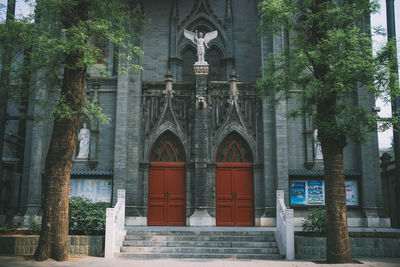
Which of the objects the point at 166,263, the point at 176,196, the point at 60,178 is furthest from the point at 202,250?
the point at 176,196

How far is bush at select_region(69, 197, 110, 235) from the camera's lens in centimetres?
1390

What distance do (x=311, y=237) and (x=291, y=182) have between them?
581 centimetres

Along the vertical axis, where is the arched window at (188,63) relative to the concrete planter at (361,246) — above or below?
above

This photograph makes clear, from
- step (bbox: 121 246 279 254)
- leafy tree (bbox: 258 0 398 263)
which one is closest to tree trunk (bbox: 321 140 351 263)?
leafy tree (bbox: 258 0 398 263)

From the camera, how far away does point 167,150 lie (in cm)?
2014

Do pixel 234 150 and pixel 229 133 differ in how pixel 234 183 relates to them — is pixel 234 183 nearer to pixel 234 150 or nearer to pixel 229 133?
pixel 234 150

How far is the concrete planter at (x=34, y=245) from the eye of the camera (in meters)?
13.2

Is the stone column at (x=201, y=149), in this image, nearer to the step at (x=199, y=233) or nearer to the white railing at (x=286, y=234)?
the step at (x=199, y=233)

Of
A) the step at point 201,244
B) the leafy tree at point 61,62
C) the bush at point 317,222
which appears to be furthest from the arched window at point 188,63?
the bush at point 317,222

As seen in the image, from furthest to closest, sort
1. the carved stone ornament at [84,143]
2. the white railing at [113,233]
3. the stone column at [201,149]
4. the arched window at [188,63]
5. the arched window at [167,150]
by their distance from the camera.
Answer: the arched window at [188,63] < the arched window at [167,150] < the carved stone ornament at [84,143] < the stone column at [201,149] < the white railing at [113,233]

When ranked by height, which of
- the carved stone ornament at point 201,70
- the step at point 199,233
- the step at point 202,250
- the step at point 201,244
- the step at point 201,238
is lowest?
the step at point 202,250

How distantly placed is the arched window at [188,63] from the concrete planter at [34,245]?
11541 mm

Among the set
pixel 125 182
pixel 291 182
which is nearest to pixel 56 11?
pixel 125 182

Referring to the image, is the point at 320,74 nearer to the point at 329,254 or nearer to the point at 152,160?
the point at 329,254
